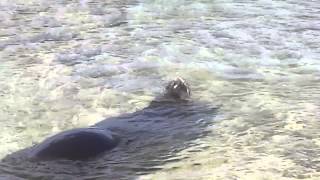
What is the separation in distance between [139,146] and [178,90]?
37.7 inches

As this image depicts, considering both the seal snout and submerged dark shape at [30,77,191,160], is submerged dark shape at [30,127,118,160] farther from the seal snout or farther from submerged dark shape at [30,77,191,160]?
the seal snout

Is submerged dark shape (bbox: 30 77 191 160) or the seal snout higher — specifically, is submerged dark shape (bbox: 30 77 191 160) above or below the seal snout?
below

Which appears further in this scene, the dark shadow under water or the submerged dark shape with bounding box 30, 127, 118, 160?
the submerged dark shape with bounding box 30, 127, 118, 160

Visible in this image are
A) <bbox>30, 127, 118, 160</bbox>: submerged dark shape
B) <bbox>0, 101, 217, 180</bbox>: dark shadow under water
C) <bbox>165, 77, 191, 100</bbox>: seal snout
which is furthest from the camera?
<bbox>165, 77, 191, 100</bbox>: seal snout

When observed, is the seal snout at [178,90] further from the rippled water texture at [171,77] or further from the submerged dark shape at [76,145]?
the submerged dark shape at [76,145]

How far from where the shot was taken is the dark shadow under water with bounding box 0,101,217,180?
16.6 ft

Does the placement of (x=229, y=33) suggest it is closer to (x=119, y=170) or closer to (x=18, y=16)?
(x=18, y=16)

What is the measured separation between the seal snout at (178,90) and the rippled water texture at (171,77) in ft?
0.35

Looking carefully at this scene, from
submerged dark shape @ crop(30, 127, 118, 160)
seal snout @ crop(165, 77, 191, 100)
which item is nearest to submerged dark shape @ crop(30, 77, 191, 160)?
submerged dark shape @ crop(30, 127, 118, 160)

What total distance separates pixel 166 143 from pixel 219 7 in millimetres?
4707

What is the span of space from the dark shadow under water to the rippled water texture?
0.01m

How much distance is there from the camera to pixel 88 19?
9.77m

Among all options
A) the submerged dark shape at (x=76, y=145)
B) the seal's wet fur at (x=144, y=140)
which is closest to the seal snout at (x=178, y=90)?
the seal's wet fur at (x=144, y=140)

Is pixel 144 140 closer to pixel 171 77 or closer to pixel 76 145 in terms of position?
pixel 76 145
